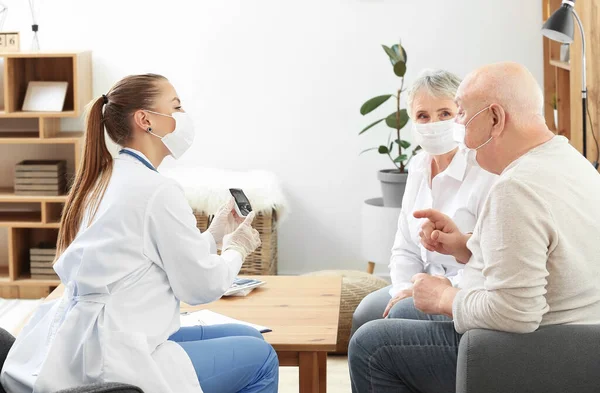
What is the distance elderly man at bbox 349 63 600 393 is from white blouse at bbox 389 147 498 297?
0.45m

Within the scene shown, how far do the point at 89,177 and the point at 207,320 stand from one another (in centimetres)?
55

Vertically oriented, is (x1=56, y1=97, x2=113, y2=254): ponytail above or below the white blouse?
above

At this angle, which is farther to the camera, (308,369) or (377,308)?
(377,308)

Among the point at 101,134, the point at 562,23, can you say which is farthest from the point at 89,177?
the point at 562,23

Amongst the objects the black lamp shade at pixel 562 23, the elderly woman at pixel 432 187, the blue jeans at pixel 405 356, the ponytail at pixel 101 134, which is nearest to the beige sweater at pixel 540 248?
the blue jeans at pixel 405 356

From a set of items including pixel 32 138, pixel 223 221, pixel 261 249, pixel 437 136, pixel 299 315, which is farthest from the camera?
pixel 32 138

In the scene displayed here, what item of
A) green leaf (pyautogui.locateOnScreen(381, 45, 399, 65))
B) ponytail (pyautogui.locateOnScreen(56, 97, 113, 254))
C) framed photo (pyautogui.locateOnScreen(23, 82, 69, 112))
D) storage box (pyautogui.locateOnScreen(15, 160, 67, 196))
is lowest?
storage box (pyautogui.locateOnScreen(15, 160, 67, 196))

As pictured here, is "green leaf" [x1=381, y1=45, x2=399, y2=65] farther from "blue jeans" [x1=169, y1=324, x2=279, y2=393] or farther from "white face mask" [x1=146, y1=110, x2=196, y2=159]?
"blue jeans" [x1=169, y1=324, x2=279, y2=393]

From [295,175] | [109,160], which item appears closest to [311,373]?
[109,160]

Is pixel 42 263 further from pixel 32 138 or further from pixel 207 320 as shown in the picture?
pixel 207 320

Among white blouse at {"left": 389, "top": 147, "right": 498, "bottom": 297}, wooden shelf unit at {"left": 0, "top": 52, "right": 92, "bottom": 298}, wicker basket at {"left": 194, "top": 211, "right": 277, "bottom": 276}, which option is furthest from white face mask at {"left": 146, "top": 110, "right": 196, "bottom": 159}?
wooden shelf unit at {"left": 0, "top": 52, "right": 92, "bottom": 298}

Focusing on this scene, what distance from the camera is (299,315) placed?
2494mm

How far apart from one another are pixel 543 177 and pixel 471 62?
9.31ft

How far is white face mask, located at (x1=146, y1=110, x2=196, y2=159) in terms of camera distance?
88.2 inches
